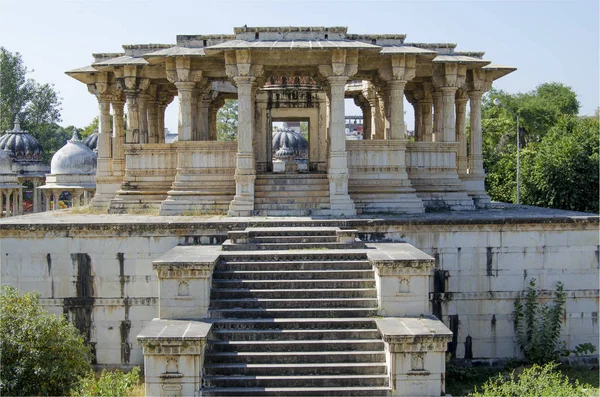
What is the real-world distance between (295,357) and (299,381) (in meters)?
0.40

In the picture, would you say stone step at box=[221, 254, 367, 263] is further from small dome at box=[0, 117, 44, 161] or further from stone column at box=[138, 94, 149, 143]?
small dome at box=[0, 117, 44, 161]

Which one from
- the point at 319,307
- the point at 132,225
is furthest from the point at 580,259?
the point at 132,225

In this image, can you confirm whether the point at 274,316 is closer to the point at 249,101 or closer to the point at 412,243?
the point at 412,243

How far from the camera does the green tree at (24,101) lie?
47656 mm

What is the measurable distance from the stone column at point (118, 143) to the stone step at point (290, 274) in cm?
865

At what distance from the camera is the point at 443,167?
16.6 meters

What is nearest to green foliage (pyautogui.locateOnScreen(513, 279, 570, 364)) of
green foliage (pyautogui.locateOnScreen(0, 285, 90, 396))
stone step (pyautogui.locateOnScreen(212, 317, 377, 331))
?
stone step (pyautogui.locateOnScreen(212, 317, 377, 331))

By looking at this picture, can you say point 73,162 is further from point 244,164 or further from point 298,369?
point 298,369

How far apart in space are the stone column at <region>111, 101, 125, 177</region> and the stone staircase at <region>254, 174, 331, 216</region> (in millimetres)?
4794

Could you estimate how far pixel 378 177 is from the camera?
1559cm

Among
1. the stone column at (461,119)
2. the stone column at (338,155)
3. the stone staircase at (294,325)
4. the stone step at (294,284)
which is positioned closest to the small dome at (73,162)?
the stone column at (461,119)

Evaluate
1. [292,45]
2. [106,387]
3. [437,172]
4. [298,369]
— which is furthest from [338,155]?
[106,387]

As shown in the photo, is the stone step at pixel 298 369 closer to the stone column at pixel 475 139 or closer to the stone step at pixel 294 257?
the stone step at pixel 294 257

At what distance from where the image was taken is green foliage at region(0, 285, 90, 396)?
9.09 m
